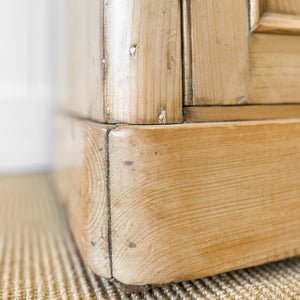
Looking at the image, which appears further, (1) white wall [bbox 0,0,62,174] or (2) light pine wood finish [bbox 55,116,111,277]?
(1) white wall [bbox 0,0,62,174]

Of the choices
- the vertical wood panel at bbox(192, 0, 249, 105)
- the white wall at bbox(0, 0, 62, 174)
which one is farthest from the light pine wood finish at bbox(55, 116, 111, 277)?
the white wall at bbox(0, 0, 62, 174)

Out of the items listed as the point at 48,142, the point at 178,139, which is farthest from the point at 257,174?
the point at 48,142

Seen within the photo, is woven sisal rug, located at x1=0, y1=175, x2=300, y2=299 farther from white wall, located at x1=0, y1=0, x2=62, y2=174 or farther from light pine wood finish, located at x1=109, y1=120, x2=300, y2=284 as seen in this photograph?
white wall, located at x1=0, y1=0, x2=62, y2=174

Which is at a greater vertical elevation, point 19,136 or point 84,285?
point 19,136

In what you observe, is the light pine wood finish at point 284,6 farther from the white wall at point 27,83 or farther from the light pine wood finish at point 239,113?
the white wall at point 27,83

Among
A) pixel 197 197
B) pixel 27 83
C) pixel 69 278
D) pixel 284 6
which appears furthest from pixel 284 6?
pixel 27 83

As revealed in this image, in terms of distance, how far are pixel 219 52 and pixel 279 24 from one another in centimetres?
8

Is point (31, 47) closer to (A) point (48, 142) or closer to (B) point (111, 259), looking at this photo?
(A) point (48, 142)

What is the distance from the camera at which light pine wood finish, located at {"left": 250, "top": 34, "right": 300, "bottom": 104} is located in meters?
0.36

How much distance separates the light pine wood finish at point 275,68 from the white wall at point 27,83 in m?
0.63

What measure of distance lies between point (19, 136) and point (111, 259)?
0.68 meters

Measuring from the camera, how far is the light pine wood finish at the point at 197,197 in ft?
1.00

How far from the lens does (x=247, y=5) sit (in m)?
0.35

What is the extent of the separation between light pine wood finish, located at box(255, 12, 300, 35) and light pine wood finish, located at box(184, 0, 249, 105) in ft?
0.06
